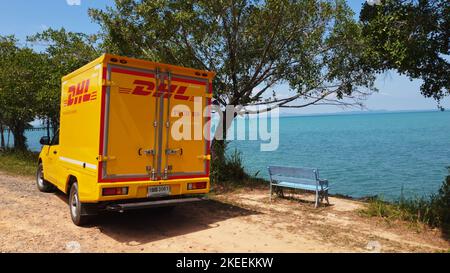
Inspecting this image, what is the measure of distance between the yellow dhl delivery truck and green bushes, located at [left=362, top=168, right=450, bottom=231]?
3744mm

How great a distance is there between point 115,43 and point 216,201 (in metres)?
5.82

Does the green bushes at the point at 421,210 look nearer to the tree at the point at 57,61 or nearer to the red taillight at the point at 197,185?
the red taillight at the point at 197,185

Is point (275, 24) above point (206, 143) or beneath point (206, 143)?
above

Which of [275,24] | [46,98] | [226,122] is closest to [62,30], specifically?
[46,98]

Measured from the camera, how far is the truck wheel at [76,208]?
718 cm

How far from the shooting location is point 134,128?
6785mm

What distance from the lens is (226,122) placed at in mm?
12758

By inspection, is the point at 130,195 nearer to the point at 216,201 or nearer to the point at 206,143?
the point at 206,143

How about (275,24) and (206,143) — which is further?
(275,24)

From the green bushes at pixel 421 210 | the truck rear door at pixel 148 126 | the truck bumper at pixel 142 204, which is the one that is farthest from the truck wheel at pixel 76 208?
the green bushes at pixel 421 210

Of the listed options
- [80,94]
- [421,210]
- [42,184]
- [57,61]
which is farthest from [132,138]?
[57,61]

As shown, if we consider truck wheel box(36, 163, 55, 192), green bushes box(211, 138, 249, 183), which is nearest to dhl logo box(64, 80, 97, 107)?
truck wheel box(36, 163, 55, 192)
